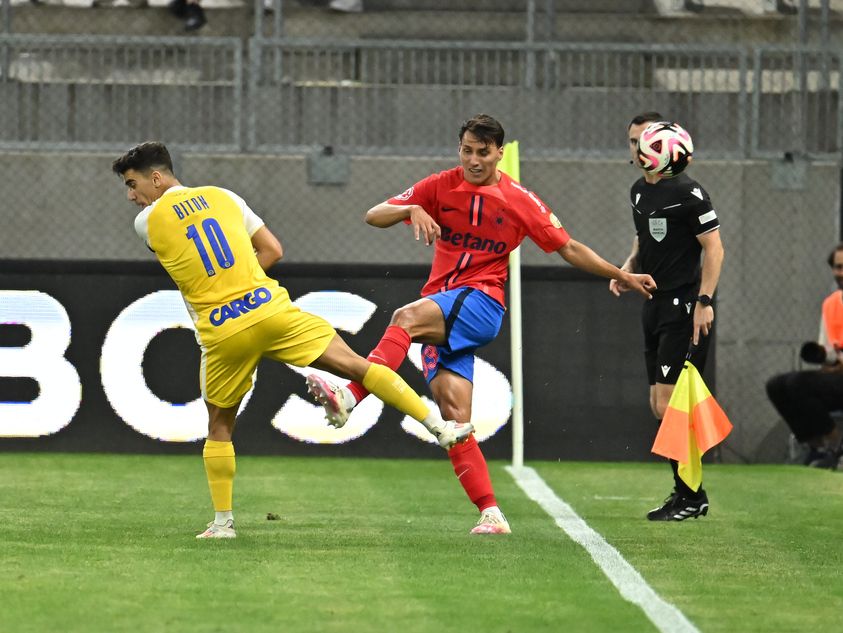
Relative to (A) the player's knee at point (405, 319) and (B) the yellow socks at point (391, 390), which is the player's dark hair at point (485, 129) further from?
(B) the yellow socks at point (391, 390)

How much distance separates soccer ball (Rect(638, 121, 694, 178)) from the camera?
8531 mm

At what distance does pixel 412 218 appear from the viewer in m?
7.23

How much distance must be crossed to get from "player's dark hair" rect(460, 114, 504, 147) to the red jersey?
0.27 metres

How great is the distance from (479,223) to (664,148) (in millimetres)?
1418

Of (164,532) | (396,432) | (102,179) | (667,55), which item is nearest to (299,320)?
(164,532)

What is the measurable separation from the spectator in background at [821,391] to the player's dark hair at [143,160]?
713 centimetres

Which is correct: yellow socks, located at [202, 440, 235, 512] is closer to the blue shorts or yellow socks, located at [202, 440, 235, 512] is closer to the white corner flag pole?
the blue shorts

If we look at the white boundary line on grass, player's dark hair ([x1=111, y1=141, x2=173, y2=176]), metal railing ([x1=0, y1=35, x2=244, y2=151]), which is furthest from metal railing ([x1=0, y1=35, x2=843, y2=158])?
player's dark hair ([x1=111, y1=141, x2=173, y2=176])

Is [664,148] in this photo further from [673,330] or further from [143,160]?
[143,160]

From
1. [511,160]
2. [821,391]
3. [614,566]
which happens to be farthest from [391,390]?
[821,391]

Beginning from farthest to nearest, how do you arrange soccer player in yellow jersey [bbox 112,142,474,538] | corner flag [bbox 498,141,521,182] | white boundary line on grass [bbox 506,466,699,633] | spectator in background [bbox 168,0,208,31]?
spectator in background [bbox 168,0,208,31] < corner flag [bbox 498,141,521,182] < soccer player in yellow jersey [bbox 112,142,474,538] < white boundary line on grass [bbox 506,466,699,633]

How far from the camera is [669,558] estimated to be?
6.78 meters

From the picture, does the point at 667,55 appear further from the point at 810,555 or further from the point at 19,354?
the point at 810,555

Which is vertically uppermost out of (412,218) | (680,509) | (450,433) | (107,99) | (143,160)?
(107,99)
